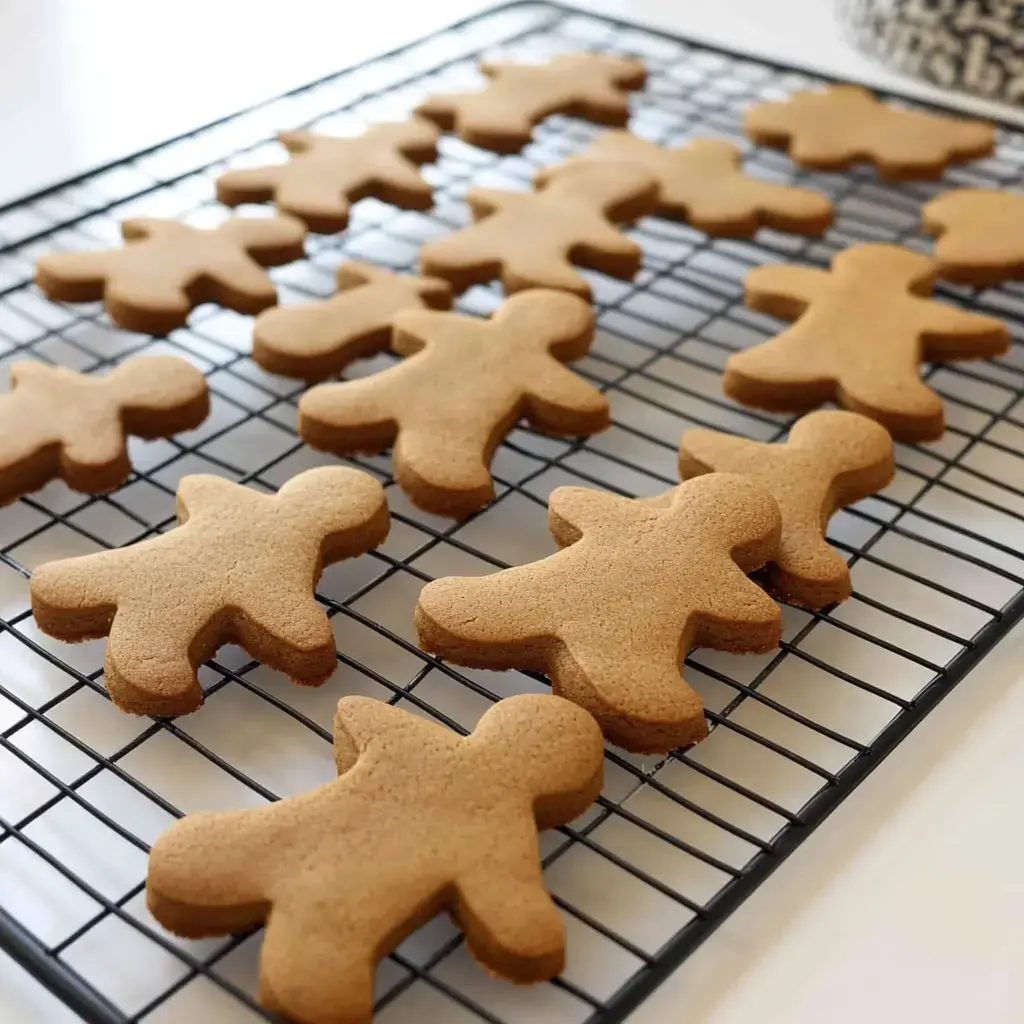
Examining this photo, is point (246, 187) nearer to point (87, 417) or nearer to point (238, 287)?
point (238, 287)

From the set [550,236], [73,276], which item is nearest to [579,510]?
[550,236]

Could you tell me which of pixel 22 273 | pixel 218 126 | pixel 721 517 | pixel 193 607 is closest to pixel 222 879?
pixel 193 607

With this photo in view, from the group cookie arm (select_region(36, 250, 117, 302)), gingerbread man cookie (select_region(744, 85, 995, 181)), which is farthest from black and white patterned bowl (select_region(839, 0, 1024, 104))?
cookie arm (select_region(36, 250, 117, 302))

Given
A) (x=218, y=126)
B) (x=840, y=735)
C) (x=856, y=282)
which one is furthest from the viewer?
(x=218, y=126)

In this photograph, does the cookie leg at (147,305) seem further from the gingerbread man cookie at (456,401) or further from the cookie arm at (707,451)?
the cookie arm at (707,451)

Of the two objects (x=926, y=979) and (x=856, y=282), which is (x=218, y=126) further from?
(x=926, y=979)

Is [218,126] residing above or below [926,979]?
above
